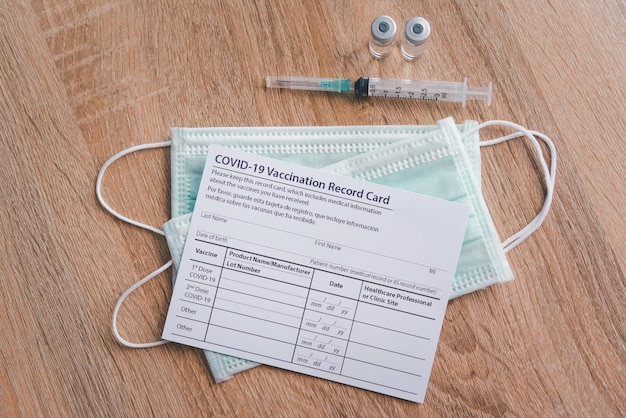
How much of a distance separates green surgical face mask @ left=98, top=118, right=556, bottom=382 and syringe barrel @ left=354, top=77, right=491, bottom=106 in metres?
0.05

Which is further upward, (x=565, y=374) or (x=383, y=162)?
(x=383, y=162)

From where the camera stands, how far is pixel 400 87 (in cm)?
97

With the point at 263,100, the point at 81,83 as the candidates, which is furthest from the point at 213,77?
the point at 81,83

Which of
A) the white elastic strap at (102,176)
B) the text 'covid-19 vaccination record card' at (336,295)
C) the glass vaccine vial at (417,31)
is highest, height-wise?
the glass vaccine vial at (417,31)

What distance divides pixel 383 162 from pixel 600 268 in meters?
0.41

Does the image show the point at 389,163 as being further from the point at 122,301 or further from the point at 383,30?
the point at 122,301

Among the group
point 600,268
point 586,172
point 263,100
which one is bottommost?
point 600,268

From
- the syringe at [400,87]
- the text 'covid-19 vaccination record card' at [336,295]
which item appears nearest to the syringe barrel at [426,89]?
the syringe at [400,87]

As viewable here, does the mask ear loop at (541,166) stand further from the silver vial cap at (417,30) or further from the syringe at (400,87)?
the silver vial cap at (417,30)

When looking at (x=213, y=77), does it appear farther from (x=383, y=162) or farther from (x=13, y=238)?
(x=13, y=238)

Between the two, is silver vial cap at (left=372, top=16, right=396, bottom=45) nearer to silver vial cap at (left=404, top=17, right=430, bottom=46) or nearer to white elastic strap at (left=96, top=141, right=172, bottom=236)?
silver vial cap at (left=404, top=17, right=430, bottom=46)

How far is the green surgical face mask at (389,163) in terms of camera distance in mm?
946

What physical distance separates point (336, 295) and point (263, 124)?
0.32 meters

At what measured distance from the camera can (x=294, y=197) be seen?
3.12 ft
